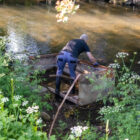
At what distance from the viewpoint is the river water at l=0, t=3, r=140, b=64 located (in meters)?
12.5

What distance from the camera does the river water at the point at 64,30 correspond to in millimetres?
12492

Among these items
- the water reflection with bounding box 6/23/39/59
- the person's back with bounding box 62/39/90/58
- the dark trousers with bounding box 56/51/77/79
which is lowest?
the water reflection with bounding box 6/23/39/59

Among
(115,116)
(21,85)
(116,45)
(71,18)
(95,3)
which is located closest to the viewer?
(115,116)

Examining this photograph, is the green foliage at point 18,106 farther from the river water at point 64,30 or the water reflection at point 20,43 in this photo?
the water reflection at point 20,43

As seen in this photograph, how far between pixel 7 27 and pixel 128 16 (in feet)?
34.5

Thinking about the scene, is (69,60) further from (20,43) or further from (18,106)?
(20,43)

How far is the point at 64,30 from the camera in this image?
15.6 metres

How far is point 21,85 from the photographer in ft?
15.1

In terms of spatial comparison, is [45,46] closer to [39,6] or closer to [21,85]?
[21,85]

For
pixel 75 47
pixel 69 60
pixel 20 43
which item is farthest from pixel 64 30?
pixel 69 60

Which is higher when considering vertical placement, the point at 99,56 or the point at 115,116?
the point at 115,116

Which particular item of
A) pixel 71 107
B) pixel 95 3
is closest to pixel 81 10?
pixel 95 3

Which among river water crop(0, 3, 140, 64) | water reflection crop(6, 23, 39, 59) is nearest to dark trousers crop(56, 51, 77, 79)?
river water crop(0, 3, 140, 64)

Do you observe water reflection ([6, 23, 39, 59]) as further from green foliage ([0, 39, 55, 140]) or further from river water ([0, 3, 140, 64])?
green foliage ([0, 39, 55, 140])
